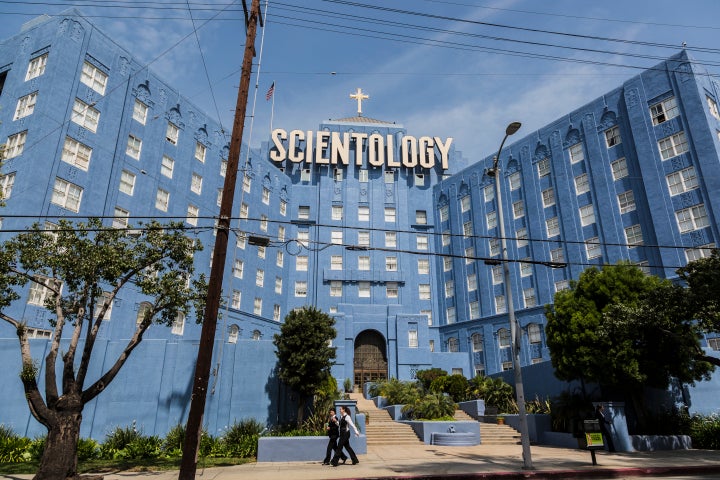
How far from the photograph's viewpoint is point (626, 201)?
35.1m

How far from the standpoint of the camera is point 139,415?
838 inches

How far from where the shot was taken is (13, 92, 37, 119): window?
26656 millimetres

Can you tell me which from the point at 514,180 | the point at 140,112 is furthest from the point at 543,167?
the point at 140,112

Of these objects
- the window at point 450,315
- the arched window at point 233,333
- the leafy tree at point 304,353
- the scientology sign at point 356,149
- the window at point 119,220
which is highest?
the scientology sign at point 356,149

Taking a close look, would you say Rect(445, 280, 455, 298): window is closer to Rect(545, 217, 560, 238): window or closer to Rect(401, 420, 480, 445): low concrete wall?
Rect(545, 217, 560, 238): window

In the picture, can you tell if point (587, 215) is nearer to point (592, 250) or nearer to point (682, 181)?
point (592, 250)

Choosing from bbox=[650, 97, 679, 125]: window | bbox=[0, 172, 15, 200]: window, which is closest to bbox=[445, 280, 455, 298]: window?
bbox=[650, 97, 679, 125]: window

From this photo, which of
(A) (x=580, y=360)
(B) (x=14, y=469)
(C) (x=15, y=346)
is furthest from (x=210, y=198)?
(A) (x=580, y=360)

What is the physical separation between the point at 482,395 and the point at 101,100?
99.4 ft

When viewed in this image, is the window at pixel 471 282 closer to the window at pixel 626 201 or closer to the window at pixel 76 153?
the window at pixel 626 201

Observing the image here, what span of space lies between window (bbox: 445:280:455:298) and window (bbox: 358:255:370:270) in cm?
835

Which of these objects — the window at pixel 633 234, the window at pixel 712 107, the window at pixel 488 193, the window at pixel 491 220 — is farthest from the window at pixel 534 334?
the window at pixel 712 107

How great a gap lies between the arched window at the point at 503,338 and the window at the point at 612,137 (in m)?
17.6

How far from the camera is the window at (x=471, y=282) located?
4528 centimetres
